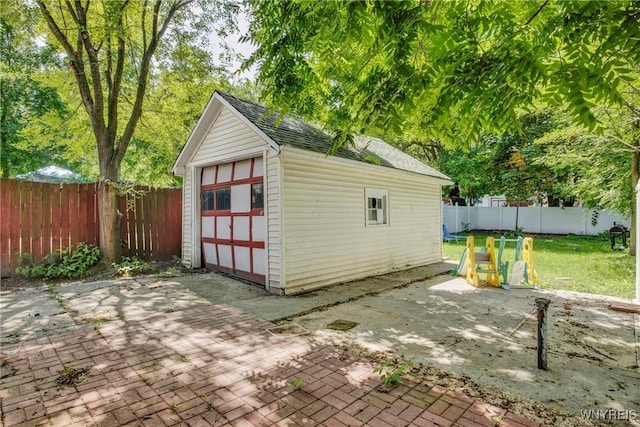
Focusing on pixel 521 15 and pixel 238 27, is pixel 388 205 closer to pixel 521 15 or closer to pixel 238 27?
pixel 521 15

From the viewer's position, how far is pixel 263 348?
3.77 m

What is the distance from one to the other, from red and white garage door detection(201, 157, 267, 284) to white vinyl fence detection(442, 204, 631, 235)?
16.2m

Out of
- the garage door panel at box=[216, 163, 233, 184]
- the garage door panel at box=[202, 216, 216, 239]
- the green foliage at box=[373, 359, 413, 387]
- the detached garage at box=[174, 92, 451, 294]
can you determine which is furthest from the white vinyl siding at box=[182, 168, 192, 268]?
the green foliage at box=[373, 359, 413, 387]

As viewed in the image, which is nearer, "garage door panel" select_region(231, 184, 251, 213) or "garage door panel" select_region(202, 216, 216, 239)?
"garage door panel" select_region(231, 184, 251, 213)

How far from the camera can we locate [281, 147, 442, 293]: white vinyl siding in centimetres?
638

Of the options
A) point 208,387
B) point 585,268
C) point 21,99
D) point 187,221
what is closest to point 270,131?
point 187,221

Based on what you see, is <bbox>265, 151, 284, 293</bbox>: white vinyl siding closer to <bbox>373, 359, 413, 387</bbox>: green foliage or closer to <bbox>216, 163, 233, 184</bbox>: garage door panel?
<bbox>216, 163, 233, 184</bbox>: garage door panel

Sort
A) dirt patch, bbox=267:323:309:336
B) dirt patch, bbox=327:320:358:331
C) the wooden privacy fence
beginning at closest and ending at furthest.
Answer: dirt patch, bbox=267:323:309:336, dirt patch, bbox=327:320:358:331, the wooden privacy fence

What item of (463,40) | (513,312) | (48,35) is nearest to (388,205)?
(513,312)

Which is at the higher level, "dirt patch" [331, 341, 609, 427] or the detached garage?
the detached garage

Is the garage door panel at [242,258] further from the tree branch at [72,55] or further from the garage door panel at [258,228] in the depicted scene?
the tree branch at [72,55]

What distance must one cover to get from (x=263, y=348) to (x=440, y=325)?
255 cm

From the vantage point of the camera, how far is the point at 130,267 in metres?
7.97

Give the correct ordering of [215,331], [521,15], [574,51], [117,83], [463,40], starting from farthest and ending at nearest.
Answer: [117,83], [215,331], [521,15], [463,40], [574,51]
